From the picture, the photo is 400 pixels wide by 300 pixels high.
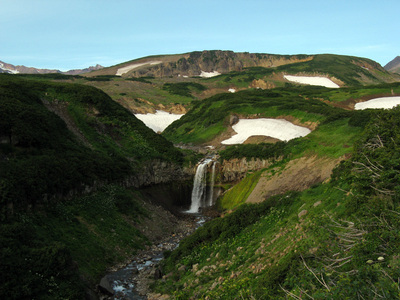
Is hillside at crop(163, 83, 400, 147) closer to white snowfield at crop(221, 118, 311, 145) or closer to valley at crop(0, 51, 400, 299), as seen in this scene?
valley at crop(0, 51, 400, 299)

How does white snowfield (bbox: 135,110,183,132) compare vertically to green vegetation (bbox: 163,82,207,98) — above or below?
below

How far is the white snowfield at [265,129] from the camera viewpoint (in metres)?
60.3

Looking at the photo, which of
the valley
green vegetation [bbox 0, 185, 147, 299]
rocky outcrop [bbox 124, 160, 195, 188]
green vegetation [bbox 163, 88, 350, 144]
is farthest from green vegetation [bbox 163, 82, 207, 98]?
green vegetation [bbox 0, 185, 147, 299]

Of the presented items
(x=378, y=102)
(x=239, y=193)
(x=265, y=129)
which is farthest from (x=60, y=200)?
(x=378, y=102)

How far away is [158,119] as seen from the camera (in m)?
128

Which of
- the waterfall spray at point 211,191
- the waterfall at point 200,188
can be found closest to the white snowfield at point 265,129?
the waterfall spray at point 211,191

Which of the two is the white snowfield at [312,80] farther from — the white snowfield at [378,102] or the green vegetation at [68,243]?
the green vegetation at [68,243]

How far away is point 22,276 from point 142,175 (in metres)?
27.3

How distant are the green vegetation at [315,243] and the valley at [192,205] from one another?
83mm

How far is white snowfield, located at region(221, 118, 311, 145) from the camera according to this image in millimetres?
60325

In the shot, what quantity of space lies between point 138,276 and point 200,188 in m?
26.8

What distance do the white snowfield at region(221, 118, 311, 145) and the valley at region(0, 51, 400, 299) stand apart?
1.39ft

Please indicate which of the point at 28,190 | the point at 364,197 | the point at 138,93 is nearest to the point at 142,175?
the point at 28,190

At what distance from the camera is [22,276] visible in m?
18.4
